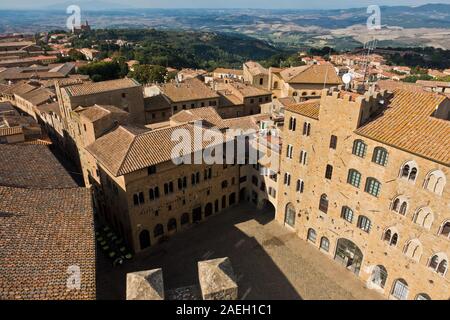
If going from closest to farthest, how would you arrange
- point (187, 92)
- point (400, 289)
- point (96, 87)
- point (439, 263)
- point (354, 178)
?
point (439, 263)
point (400, 289)
point (354, 178)
point (96, 87)
point (187, 92)

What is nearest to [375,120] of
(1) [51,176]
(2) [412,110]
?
(2) [412,110]

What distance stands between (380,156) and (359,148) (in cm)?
211

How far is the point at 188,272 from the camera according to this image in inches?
1319

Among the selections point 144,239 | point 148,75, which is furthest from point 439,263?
point 148,75

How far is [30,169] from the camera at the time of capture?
3178 cm

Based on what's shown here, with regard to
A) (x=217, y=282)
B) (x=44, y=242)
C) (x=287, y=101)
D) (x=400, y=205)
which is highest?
(x=217, y=282)

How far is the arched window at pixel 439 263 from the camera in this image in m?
25.3

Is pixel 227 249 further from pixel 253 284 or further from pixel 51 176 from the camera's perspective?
pixel 51 176

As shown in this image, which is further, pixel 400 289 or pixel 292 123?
pixel 292 123

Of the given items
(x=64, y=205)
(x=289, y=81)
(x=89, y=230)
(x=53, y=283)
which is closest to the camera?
(x=53, y=283)

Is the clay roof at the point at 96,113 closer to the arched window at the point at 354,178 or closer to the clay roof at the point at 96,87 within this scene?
the clay roof at the point at 96,87

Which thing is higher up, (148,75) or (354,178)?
(354,178)

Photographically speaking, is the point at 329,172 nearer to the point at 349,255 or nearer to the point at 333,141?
the point at 333,141
